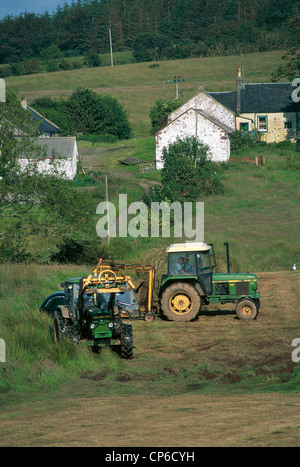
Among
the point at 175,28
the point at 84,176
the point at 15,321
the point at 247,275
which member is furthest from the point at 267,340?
the point at 175,28

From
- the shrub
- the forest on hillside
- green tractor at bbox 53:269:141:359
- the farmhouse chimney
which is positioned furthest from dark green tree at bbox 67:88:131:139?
green tractor at bbox 53:269:141:359

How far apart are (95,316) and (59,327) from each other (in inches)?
42.0

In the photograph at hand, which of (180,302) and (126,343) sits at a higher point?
(180,302)

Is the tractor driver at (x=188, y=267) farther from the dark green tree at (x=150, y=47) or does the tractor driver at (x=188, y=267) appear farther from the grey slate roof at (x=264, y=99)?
the dark green tree at (x=150, y=47)

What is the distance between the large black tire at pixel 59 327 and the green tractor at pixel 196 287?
13.8 feet

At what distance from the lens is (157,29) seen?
163 meters

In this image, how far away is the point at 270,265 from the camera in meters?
29.9

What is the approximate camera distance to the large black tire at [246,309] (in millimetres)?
19109

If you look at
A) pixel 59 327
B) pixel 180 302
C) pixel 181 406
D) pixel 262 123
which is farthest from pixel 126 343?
pixel 262 123

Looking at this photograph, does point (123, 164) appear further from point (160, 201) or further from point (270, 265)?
point (270, 265)

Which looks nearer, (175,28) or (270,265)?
(270,265)

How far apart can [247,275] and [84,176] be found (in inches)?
1512

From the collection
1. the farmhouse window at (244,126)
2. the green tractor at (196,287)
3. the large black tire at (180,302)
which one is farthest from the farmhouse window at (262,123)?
the large black tire at (180,302)

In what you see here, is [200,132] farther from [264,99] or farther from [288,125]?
[264,99]
